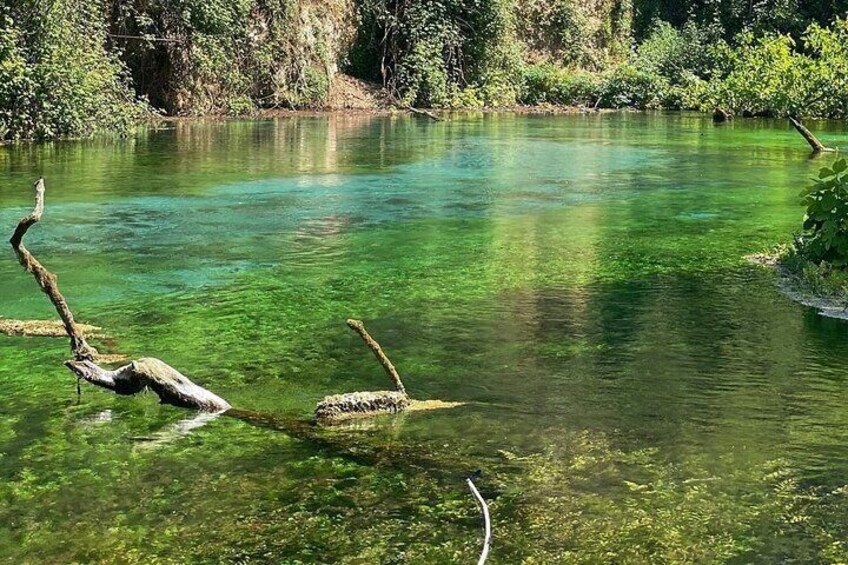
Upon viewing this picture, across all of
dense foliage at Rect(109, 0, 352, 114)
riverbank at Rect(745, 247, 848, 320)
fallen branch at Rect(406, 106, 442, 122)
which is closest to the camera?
riverbank at Rect(745, 247, 848, 320)

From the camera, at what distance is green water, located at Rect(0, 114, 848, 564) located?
4418 mm

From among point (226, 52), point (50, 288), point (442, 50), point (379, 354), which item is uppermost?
point (442, 50)

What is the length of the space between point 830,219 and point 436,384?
14.4ft

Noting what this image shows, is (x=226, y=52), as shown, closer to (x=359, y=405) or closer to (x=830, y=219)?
(x=830, y=219)

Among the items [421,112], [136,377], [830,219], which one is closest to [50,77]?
[421,112]

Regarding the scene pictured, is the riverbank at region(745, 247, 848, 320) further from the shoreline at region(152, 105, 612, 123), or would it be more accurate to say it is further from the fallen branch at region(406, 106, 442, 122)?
the fallen branch at region(406, 106, 442, 122)

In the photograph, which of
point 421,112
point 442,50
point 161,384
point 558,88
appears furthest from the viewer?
point 558,88

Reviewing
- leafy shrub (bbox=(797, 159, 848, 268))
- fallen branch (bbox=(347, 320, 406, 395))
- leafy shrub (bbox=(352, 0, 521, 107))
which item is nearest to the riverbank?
leafy shrub (bbox=(797, 159, 848, 268))

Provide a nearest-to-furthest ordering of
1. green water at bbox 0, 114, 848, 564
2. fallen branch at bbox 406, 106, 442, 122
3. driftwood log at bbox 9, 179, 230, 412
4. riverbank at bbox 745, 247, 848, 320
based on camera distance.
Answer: green water at bbox 0, 114, 848, 564
driftwood log at bbox 9, 179, 230, 412
riverbank at bbox 745, 247, 848, 320
fallen branch at bbox 406, 106, 442, 122

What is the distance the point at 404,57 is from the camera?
36.5 m

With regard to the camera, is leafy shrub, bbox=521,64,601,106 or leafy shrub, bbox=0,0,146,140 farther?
leafy shrub, bbox=521,64,601,106

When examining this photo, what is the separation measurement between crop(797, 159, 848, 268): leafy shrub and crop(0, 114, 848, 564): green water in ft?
1.75

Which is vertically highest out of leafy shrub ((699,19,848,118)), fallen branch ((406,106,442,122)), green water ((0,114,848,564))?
leafy shrub ((699,19,848,118))

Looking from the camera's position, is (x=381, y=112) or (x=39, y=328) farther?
(x=381, y=112)
